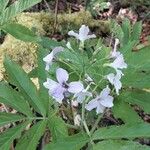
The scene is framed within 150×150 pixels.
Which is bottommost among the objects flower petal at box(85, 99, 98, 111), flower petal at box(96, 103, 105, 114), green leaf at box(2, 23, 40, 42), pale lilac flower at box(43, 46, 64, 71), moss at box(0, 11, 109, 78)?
moss at box(0, 11, 109, 78)

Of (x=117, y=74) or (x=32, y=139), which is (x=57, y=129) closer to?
(x=32, y=139)

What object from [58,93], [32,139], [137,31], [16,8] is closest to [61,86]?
[58,93]

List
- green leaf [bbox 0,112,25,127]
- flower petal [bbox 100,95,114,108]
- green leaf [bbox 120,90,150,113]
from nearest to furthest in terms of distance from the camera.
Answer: flower petal [bbox 100,95,114,108], green leaf [bbox 0,112,25,127], green leaf [bbox 120,90,150,113]

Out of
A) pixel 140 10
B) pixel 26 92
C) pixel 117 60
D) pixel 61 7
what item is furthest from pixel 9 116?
pixel 140 10

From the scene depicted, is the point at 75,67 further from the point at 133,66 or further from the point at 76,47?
the point at 133,66

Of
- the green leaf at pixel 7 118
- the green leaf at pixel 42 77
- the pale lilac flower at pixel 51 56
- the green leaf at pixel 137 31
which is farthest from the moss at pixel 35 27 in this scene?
the pale lilac flower at pixel 51 56

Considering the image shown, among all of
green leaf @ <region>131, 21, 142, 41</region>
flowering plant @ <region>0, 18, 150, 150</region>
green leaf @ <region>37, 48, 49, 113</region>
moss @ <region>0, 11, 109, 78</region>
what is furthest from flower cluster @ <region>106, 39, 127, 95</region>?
moss @ <region>0, 11, 109, 78</region>

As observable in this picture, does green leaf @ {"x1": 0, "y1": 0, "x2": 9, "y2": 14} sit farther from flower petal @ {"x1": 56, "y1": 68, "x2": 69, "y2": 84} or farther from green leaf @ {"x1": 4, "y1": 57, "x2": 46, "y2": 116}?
flower petal @ {"x1": 56, "y1": 68, "x2": 69, "y2": 84}

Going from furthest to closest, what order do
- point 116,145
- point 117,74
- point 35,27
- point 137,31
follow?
point 35,27, point 137,31, point 117,74, point 116,145
